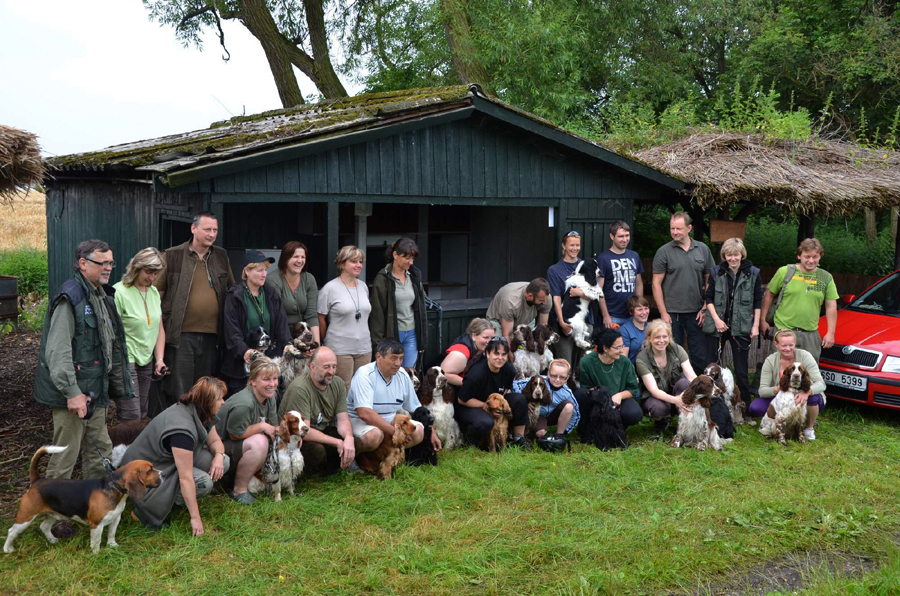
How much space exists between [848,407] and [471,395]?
470 centimetres

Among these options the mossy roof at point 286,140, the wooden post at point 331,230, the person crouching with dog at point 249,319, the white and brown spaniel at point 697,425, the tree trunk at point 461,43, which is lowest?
the white and brown spaniel at point 697,425

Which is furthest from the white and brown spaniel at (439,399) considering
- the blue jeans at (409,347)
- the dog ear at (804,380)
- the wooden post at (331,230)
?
the dog ear at (804,380)

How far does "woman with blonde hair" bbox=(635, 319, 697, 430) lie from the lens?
7.45 meters

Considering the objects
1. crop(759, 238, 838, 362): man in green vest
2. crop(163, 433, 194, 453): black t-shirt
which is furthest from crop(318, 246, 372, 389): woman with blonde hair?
crop(759, 238, 838, 362): man in green vest

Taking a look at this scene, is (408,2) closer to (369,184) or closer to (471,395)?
(369,184)

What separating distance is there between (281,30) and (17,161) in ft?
53.2

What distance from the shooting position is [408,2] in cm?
2161

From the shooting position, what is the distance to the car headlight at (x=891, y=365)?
8.02 meters

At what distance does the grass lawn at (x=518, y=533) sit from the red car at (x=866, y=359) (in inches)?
50.2

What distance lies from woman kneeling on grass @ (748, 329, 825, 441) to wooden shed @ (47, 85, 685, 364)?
9.54ft

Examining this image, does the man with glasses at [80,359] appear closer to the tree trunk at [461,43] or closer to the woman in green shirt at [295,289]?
the woman in green shirt at [295,289]

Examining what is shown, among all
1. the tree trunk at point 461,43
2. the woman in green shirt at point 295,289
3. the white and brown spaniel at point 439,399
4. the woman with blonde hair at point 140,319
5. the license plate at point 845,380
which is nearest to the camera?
the woman with blonde hair at point 140,319

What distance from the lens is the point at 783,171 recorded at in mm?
10219

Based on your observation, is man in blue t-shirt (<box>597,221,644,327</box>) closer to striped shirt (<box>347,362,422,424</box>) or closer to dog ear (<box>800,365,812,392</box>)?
dog ear (<box>800,365,812,392</box>)
